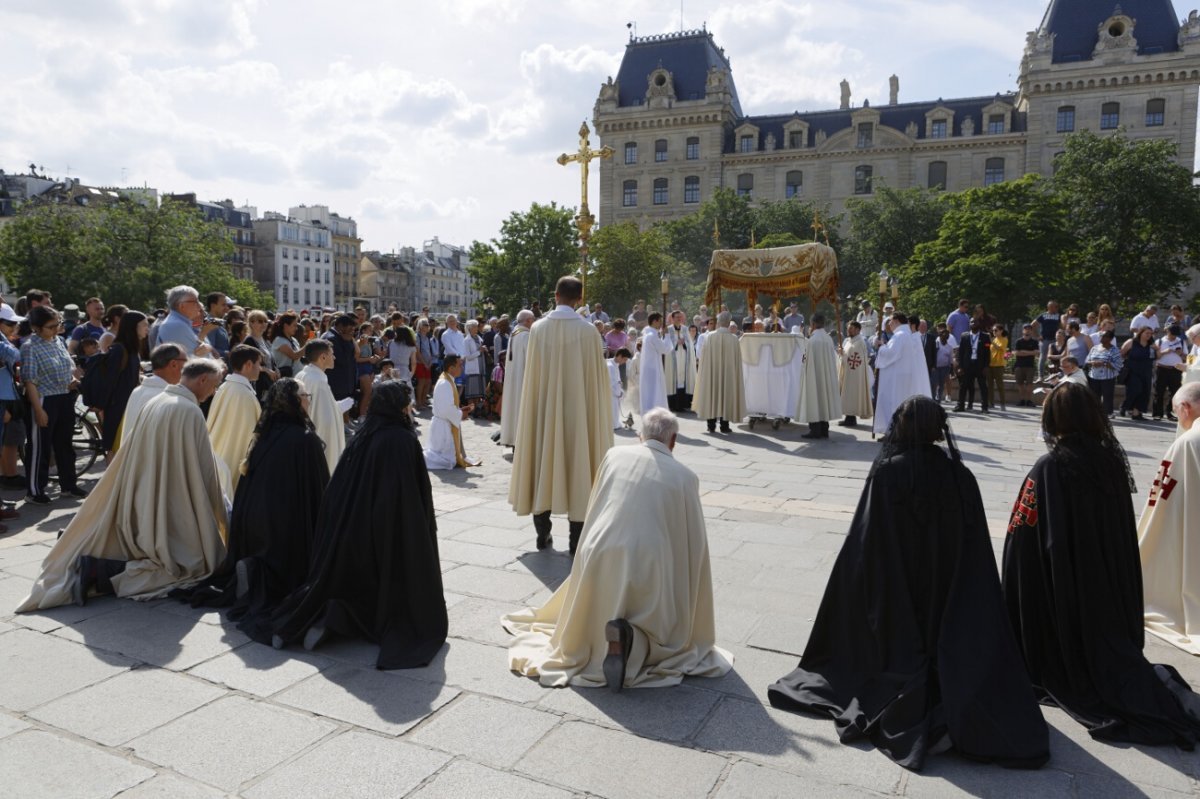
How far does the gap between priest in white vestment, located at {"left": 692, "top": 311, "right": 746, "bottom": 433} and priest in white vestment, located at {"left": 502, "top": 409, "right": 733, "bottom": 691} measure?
8947mm

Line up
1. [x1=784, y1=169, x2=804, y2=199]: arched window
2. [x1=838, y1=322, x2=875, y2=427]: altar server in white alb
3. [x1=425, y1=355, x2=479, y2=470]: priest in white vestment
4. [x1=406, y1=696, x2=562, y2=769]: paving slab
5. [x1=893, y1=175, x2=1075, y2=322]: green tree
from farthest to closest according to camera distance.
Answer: [x1=784, y1=169, x2=804, y2=199]: arched window < [x1=893, y1=175, x2=1075, y2=322]: green tree < [x1=838, y1=322, x2=875, y2=427]: altar server in white alb < [x1=425, y1=355, x2=479, y2=470]: priest in white vestment < [x1=406, y1=696, x2=562, y2=769]: paving slab

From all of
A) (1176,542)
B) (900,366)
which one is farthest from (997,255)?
(1176,542)

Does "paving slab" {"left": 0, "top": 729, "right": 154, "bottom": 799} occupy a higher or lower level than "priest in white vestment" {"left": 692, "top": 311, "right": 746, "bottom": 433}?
lower

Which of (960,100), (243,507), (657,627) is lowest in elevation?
(657,627)

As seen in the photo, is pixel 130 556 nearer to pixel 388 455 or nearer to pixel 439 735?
pixel 388 455

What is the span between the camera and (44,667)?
13.5ft

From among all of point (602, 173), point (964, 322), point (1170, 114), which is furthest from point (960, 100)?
point (964, 322)

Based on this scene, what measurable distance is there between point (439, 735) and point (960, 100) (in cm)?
6802

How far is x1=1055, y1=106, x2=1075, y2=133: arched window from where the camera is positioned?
54500mm

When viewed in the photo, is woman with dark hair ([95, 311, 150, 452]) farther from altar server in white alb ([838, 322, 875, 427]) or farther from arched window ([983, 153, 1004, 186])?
arched window ([983, 153, 1004, 186])

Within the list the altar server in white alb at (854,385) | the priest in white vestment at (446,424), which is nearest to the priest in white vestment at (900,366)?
the altar server in white alb at (854,385)

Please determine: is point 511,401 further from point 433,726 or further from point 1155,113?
point 1155,113

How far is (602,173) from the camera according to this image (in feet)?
216

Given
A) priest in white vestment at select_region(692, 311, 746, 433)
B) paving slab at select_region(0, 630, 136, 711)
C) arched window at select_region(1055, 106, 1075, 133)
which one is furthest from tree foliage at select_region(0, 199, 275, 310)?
arched window at select_region(1055, 106, 1075, 133)
